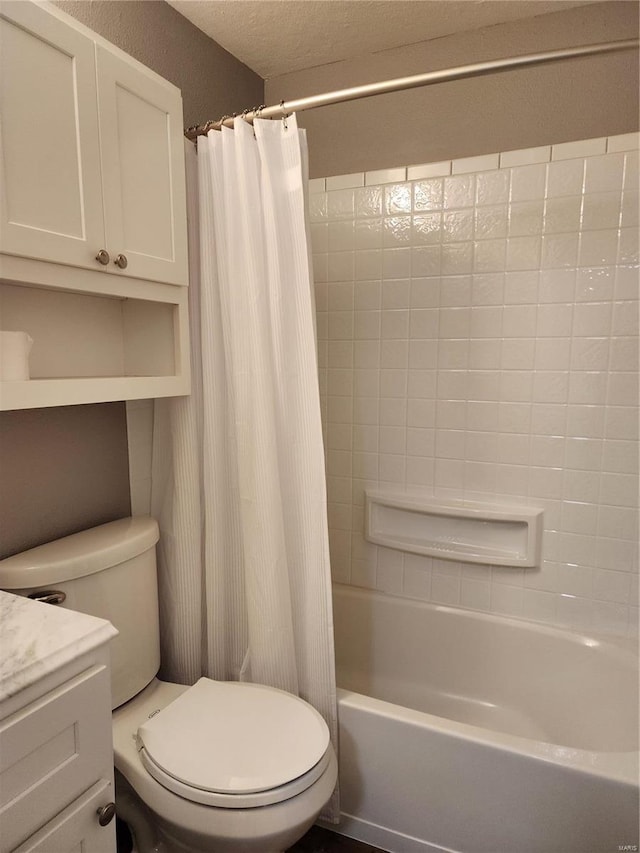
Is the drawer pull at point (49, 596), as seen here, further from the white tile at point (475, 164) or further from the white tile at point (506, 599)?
the white tile at point (475, 164)

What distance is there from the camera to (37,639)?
895 millimetres

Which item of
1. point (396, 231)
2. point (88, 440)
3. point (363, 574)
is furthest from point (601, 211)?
point (88, 440)

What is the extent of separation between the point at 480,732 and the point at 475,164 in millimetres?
1727

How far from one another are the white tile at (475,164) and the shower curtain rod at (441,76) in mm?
601

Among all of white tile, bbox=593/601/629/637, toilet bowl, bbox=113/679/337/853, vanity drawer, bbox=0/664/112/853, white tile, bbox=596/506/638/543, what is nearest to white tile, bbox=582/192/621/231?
white tile, bbox=596/506/638/543

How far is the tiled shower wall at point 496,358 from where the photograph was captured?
5.69 ft

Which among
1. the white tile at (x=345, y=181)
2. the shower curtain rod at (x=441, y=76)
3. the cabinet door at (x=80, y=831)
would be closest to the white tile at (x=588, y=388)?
the shower curtain rod at (x=441, y=76)

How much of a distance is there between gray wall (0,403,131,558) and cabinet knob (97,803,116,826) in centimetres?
61

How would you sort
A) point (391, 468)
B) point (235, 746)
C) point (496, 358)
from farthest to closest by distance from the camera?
point (391, 468) → point (496, 358) → point (235, 746)

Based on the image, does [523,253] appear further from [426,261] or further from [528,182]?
[426,261]

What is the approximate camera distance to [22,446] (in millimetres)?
1313

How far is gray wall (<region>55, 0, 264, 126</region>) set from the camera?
4.79 ft

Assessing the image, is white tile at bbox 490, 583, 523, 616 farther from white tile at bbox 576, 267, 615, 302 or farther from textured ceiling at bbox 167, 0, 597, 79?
textured ceiling at bbox 167, 0, 597, 79

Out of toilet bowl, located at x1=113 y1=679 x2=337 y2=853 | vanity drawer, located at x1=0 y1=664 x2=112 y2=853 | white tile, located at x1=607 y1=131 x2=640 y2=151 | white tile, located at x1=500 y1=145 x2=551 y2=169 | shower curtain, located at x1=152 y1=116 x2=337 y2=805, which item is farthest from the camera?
white tile, located at x1=500 y1=145 x2=551 y2=169
